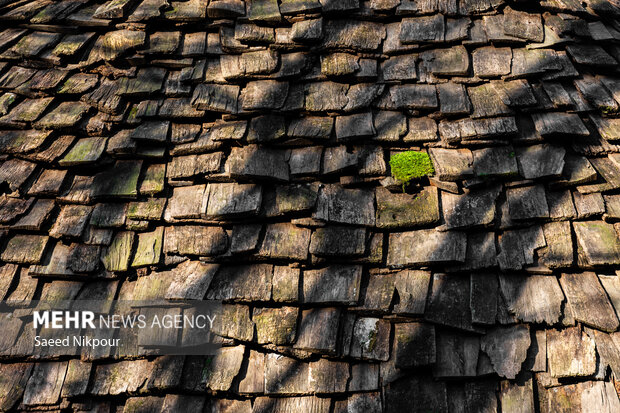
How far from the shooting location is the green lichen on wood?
7.58ft

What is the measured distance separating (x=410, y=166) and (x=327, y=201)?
45 cm

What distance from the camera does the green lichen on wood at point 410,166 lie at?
7.58 ft

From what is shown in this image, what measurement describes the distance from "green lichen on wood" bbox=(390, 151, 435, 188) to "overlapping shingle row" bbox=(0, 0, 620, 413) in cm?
4

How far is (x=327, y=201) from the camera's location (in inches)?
91.1

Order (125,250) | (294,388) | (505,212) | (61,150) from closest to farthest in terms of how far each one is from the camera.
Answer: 1. (294,388)
2. (505,212)
3. (125,250)
4. (61,150)

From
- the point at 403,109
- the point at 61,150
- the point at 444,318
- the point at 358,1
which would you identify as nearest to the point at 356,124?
the point at 403,109

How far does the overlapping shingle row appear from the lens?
2.09 meters

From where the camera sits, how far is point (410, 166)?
2.33 m

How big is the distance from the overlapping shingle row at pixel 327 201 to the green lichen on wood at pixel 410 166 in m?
0.04

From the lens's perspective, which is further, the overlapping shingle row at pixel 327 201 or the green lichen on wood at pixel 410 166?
the green lichen on wood at pixel 410 166

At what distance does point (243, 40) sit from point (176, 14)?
475 millimetres

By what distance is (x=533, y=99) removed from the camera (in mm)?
2371

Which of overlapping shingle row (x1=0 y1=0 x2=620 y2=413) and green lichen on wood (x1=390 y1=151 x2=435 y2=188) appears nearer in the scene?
overlapping shingle row (x1=0 y1=0 x2=620 y2=413)

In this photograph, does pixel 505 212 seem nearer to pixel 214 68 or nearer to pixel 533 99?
pixel 533 99
